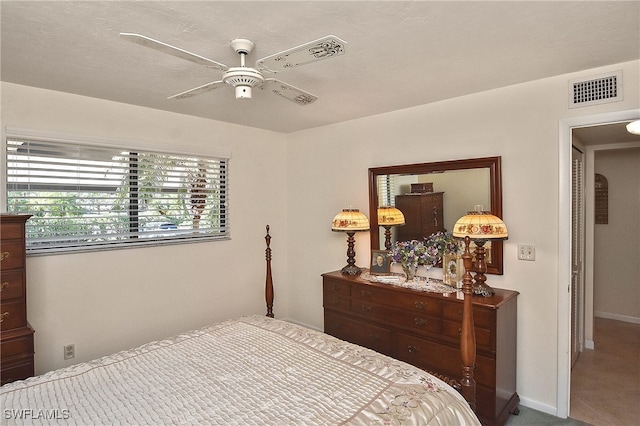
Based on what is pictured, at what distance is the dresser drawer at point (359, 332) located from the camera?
2967 mm

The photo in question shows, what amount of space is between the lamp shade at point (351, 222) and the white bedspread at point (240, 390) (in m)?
1.46

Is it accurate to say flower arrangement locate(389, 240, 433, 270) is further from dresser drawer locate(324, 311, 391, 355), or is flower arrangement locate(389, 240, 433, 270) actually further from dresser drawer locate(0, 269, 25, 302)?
dresser drawer locate(0, 269, 25, 302)

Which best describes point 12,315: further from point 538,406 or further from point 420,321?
point 538,406

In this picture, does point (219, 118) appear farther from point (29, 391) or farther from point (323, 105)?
point (29, 391)

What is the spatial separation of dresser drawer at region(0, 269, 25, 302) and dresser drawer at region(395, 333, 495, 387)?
8.95 ft

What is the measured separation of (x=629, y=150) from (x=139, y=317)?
5.85m

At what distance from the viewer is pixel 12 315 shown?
2.24 meters

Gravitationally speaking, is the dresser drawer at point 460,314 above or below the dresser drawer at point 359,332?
above

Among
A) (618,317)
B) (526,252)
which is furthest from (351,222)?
(618,317)

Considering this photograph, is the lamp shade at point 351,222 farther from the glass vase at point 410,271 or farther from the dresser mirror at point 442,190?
the glass vase at point 410,271

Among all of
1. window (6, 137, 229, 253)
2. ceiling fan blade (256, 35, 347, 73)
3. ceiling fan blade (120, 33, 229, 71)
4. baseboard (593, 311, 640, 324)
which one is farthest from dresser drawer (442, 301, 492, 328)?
baseboard (593, 311, 640, 324)

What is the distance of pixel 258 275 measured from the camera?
419 centimetres

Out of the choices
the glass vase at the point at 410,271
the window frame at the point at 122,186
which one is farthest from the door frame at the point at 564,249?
the window frame at the point at 122,186

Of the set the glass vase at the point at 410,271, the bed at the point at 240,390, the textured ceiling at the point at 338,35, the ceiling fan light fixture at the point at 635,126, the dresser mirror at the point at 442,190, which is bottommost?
the bed at the point at 240,390
